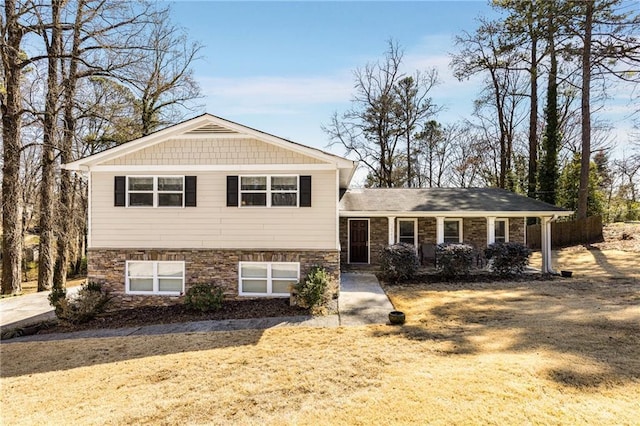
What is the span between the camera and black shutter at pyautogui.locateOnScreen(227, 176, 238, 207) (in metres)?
10.4

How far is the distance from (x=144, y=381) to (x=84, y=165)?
25.8 ft

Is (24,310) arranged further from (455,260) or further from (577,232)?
(577,232)

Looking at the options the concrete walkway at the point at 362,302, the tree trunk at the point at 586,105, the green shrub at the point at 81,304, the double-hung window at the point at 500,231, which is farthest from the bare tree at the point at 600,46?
the green shrub at the point at 81,304

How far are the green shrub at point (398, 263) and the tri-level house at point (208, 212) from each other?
3.00m

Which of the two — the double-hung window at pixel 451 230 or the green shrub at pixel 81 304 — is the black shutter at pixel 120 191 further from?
the double-hung window at pixel 451 230

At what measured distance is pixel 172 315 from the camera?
9.84m

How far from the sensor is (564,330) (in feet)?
23.2

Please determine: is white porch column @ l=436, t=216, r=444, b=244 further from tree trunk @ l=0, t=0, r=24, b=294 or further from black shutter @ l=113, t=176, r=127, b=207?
tree trunk @ l=0, t=0, r=24, b=294

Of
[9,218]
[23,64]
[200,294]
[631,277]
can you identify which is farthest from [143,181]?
[631,277]

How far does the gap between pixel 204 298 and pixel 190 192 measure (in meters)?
3.26

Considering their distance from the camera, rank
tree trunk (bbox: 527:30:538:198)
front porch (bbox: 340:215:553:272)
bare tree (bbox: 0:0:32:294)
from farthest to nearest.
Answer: tree trunk (bbox: 527:30:538:198), front porch (bbox: 340:215:553:272), bare tree (bbox: 0:0:32:294)

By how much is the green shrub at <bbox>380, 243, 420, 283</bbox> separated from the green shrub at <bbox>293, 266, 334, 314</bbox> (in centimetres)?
362

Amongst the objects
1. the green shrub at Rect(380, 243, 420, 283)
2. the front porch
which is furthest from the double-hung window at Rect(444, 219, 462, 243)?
the green shrub at Rect(380, 243, 420, 283)

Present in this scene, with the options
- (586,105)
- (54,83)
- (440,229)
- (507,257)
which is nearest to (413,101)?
(586,105)
